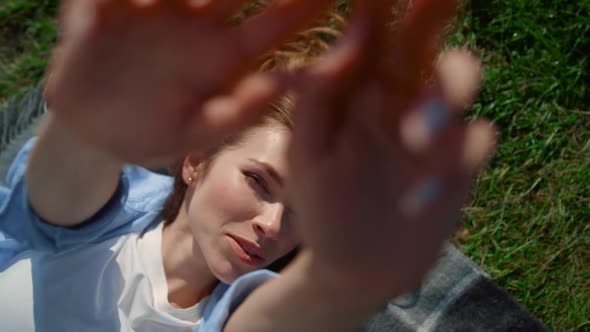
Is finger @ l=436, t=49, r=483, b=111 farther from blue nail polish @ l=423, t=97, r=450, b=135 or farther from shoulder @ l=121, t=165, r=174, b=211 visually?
shoulder @ l=121, t=165, r=174, b=211

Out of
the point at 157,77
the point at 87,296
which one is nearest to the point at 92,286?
the point at 87,296

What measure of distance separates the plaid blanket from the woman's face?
62 centimetres

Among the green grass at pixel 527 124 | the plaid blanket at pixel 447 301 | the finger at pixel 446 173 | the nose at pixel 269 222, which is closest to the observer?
the finger at pixel 446 173

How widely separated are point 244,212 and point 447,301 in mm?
838

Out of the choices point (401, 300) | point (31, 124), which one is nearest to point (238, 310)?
point (401, 300)

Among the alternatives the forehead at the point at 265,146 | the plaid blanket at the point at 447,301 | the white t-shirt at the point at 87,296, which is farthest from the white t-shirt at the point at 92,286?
the plaid blanket at the point at 447,301

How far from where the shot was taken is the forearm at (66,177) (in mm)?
954

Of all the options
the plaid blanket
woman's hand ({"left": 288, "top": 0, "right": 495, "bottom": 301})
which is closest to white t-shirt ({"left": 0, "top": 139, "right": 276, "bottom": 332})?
the plaid blanket

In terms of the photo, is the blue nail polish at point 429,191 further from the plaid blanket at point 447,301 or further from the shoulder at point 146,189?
the plaid blanket at point 447,301

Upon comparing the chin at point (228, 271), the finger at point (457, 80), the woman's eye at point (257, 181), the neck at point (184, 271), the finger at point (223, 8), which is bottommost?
the neck at point (184, 271)

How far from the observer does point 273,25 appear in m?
0.69

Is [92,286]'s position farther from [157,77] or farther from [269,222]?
[157,77]

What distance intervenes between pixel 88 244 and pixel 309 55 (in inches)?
25.7

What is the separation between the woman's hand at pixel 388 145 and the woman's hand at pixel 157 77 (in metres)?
0.10
